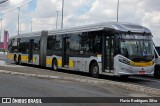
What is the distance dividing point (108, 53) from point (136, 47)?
1641mm

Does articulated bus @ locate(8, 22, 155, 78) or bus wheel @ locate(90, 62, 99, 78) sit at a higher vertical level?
articulated bus @ locate(8, 22, 155, 78)

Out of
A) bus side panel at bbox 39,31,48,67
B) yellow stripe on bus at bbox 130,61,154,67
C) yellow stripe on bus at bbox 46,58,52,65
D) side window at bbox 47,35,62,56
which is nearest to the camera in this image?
yellow stripe on bus at bbox 130,61,154,67

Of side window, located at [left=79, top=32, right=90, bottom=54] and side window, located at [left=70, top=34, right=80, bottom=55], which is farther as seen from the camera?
side window, located at [left=70, top=34, right=80, bottom=55]

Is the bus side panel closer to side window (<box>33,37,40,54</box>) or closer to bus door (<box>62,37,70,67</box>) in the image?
side window (<box>33,37,40,54</box>)

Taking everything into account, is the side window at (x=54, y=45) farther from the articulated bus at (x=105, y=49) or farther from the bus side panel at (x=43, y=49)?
the bus side panel at (x=43, y=49)

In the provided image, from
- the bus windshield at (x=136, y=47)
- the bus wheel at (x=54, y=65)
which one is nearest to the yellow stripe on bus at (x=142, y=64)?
the bus windshield at (x=136, y=47)

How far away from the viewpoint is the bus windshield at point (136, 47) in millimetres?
20219

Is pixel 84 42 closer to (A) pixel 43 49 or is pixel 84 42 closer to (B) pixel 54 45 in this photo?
(B) pixel 54 45

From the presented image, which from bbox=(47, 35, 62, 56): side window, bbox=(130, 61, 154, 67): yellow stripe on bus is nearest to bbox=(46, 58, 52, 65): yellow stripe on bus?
bbox=(47, 35, 62, 56): side window

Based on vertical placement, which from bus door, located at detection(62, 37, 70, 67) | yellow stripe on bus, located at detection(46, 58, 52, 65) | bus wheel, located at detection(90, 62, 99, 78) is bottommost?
bus wheel, located at detection(90, 62, 99, 78)

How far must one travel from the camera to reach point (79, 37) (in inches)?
971

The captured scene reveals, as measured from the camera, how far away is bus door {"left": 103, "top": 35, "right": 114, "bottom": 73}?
2089cm

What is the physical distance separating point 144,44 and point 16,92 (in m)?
9.40

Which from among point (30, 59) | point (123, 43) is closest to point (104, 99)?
point (123, 43)
